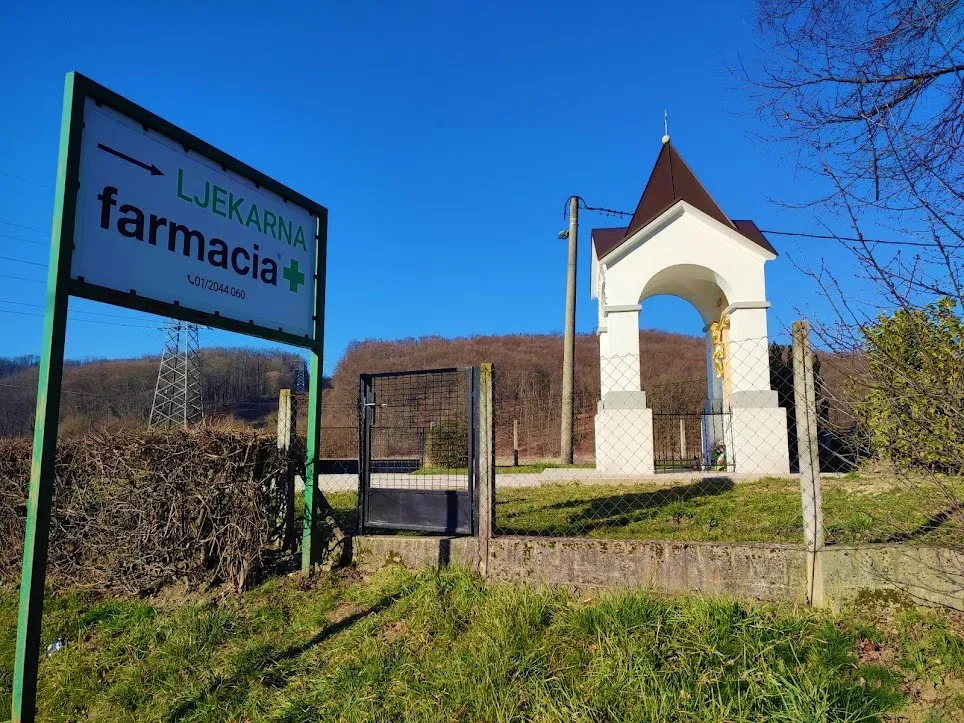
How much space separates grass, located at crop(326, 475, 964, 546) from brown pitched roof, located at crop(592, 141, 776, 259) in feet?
17.6

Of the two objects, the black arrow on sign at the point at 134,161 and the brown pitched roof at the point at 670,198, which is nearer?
the black arrow on sign at the point at 134,161

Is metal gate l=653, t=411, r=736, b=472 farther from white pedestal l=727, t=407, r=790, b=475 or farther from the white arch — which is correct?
the white arch

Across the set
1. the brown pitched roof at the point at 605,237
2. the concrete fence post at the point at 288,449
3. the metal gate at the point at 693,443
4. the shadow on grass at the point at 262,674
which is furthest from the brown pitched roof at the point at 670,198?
the shadow on grass at the point at 262,674

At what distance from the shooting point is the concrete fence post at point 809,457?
3969 mm

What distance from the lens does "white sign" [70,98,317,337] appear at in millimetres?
4008

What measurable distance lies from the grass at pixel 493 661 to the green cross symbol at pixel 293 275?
9.12 ft

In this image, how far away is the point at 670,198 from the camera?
13.2 m

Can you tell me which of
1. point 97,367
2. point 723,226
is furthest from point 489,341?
point 723,226

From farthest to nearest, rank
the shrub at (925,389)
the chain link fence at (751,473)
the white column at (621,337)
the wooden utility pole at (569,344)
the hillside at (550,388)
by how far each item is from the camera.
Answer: the wooden utility pole at (569,344) → the hillside at (550,388) → the white column at (621,337) → the chain link fence at (751,473) → the shrub at (925,389)

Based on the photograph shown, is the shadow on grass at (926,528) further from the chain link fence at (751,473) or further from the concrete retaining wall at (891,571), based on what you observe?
the concrete retaining wall at (891,571)

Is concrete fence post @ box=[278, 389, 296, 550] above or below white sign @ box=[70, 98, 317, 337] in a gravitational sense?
below

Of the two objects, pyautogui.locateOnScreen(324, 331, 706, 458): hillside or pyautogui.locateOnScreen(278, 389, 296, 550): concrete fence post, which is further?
pyautogui.locateOnScreen(324, 331, 706, 458): hillside

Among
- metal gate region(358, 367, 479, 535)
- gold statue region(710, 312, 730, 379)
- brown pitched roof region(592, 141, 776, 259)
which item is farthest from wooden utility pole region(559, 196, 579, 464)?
metal gate region(358, 367, 479, 535)

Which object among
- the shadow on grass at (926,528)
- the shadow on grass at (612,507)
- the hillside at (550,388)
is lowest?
the shadow on grass at (612,507)
